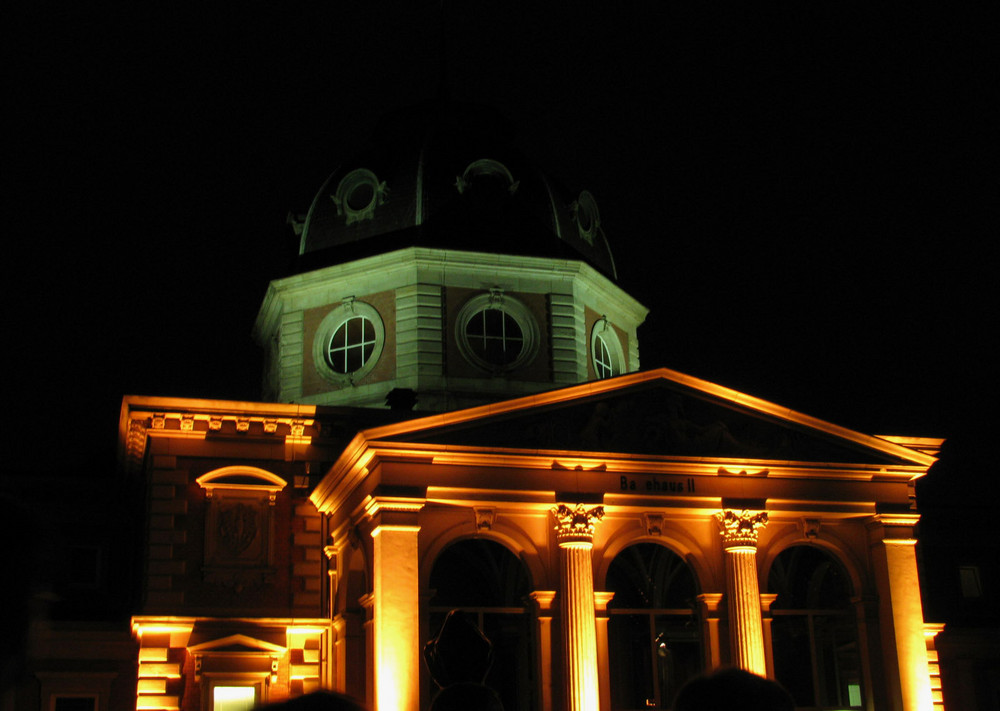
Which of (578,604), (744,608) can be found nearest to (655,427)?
(578,604)

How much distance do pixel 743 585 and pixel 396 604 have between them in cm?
781

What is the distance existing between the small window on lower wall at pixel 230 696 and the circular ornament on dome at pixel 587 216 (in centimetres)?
1703

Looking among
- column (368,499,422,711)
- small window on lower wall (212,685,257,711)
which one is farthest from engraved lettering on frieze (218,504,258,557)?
column (368,499,422,711)

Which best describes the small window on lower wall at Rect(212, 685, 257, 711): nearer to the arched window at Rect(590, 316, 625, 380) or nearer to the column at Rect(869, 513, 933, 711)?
the arched window at Rect(590, 316, 625, 380)

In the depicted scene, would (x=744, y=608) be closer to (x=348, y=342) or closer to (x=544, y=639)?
(x=544, y=639)

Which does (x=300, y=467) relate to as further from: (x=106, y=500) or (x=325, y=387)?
(x=106, y=500)

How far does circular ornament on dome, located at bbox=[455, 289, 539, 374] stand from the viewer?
3450 cm

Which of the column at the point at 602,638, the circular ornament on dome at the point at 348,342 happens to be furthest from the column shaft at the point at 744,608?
the circular ornament on dome at the point at 348,342

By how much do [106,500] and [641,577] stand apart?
1462 cm

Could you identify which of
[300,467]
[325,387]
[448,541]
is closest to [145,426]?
[300,467]

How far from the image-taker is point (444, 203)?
36.6 meters

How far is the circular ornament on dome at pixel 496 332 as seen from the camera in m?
34.5

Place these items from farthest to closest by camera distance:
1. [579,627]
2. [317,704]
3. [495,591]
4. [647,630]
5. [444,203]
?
[444,203]
[647,630]
[495,591]
[579,627]
[317,704]

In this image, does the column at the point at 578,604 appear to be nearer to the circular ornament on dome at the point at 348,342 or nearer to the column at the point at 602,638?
the column at the point at 602,638
